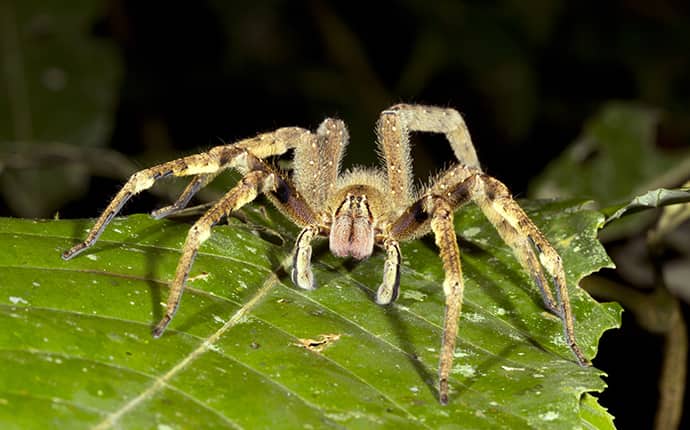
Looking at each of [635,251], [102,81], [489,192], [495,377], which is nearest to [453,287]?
[495,377]

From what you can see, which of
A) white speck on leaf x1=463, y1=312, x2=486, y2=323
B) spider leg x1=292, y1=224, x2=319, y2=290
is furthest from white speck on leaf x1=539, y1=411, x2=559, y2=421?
spider leg x1=292, y1=224, x2=319, y2=290

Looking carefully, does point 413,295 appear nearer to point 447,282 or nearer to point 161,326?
point 447,282

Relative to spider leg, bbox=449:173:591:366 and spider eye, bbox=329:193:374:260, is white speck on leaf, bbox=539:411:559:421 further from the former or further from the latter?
spider eye, bbox=329:193:374:260

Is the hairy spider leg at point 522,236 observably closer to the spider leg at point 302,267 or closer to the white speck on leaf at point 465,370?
the white speck on leaf at point 465,370

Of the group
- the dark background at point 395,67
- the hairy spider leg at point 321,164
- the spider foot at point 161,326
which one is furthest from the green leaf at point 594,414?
the dark background at point 395,67

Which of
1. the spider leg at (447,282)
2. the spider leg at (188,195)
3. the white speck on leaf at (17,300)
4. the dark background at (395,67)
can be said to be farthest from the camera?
the dark background at (395,67)

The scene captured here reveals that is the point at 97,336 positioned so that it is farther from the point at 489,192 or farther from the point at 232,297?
the point at 489,192
